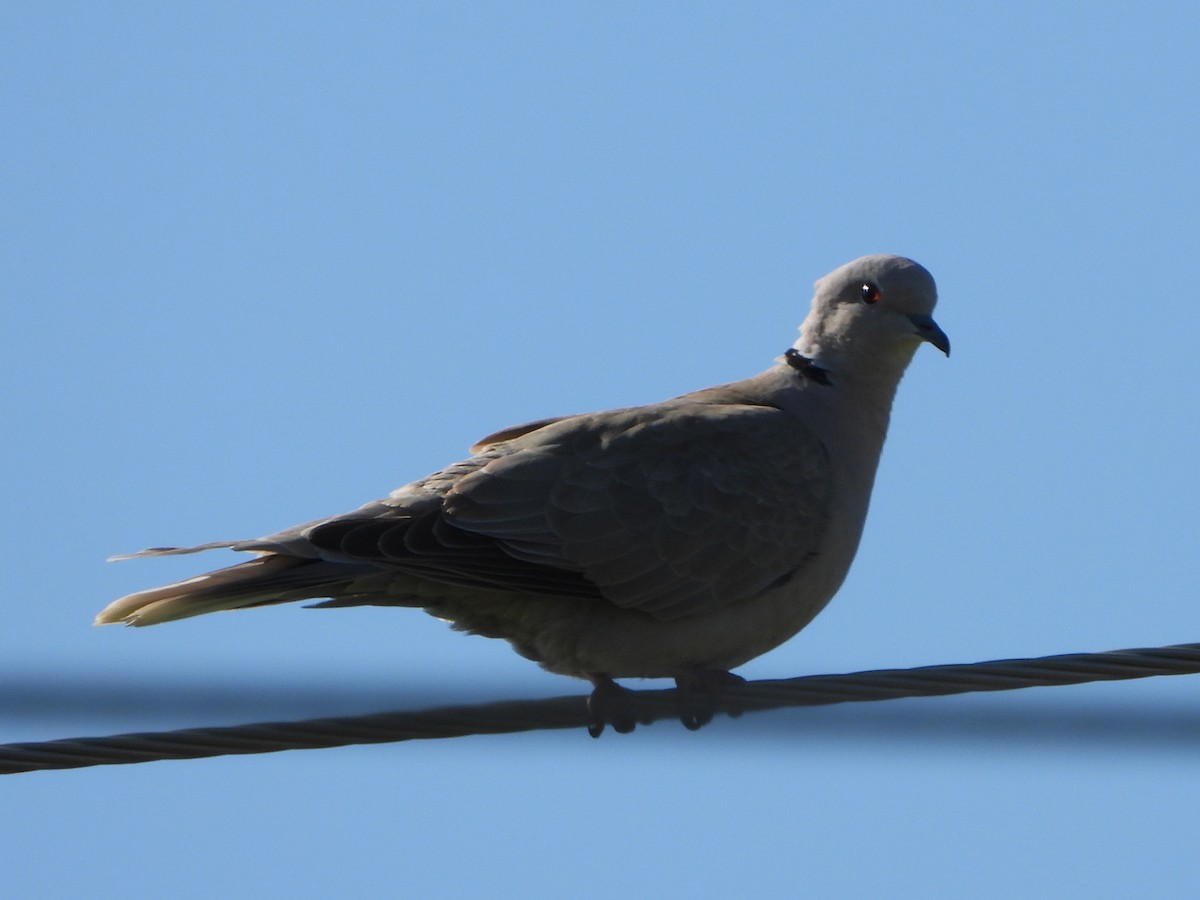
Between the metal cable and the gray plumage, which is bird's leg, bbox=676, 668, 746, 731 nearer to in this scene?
the gray plumage

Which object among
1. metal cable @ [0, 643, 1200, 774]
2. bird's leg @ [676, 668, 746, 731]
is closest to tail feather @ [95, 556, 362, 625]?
bird's leg @ [676, 668, 746, 731]

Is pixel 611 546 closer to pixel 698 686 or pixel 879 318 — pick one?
pixel 698 686

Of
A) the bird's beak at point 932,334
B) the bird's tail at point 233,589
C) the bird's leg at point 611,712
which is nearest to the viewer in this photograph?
the bird's tail at point 233,589

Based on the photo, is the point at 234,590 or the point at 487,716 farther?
the point at 234,590

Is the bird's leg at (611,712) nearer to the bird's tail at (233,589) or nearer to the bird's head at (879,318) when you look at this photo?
the bird's tail at (233,589)

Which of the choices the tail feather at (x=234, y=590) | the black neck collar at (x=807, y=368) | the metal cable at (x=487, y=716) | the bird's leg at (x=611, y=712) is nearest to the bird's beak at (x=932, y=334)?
the black neck collar at (x=807, y=368)

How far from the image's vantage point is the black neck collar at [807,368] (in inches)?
252

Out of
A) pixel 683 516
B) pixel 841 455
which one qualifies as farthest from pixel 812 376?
pixel 683 516

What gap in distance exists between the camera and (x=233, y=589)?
16.8 ft

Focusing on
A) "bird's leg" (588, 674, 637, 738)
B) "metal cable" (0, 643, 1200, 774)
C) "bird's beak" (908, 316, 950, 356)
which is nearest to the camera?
"metal cable" (0, 643, 1200, 774)

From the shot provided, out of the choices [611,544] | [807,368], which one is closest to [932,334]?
[807,368]

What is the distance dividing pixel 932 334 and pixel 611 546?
156 cm

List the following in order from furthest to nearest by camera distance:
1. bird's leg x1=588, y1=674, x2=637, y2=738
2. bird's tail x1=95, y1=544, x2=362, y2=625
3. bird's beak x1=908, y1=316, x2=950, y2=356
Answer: bird's beak x1=908, y1=316, x2=950, y2=356, bird's leg x1=588, y1=674, x2=637, y2=738, bird's tail x1=95, y1=544, x2=362, y2=625

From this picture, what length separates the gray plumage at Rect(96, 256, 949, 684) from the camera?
5.20 m
